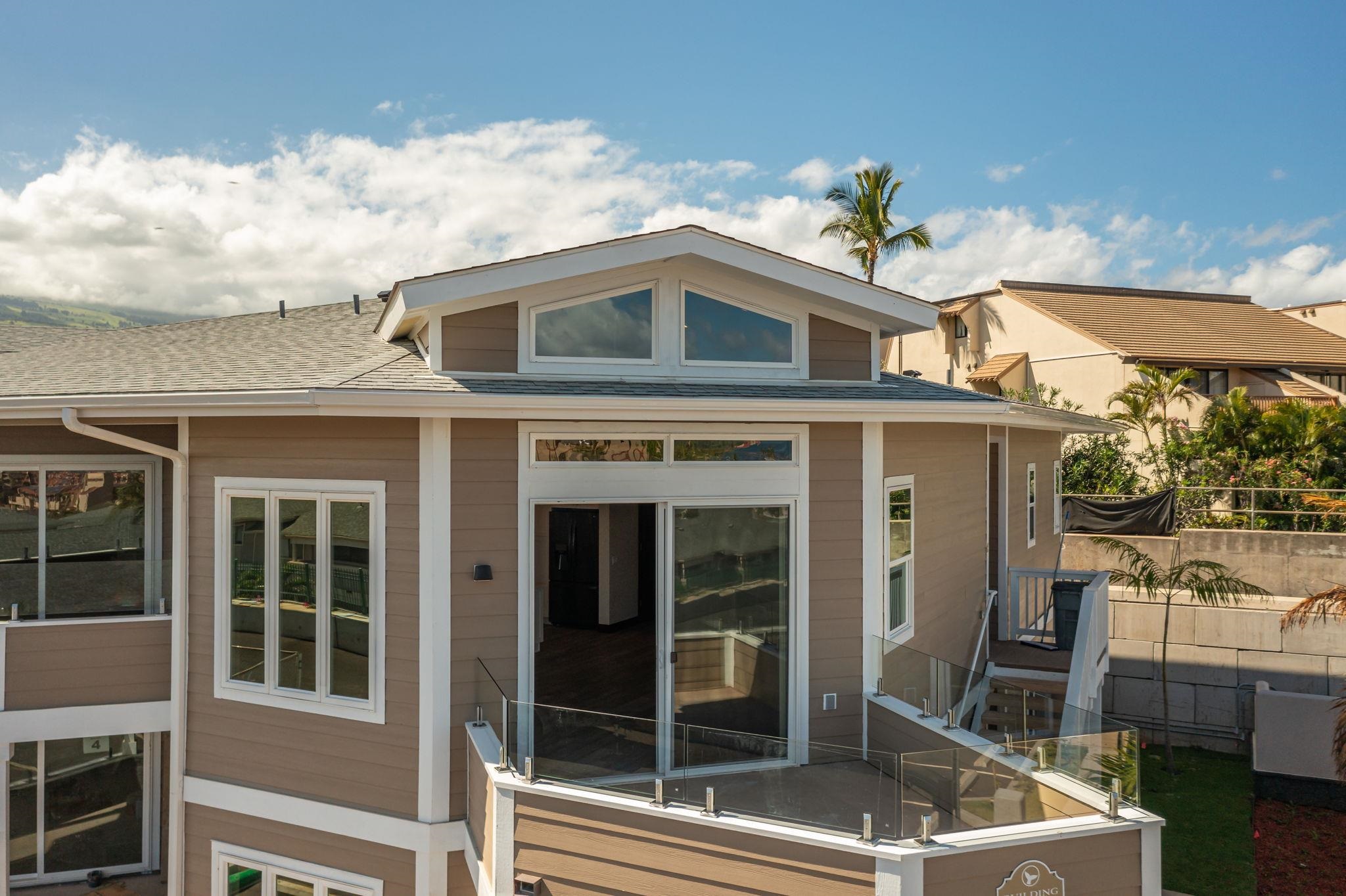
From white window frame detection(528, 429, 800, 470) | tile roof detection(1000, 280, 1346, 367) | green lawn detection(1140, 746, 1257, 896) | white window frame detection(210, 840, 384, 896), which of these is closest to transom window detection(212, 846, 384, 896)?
white window frame detection(210, 840, 384, 896)

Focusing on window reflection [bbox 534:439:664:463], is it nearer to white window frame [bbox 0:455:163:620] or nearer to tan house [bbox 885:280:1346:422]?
white window frame [bbox 0:455:163:620]

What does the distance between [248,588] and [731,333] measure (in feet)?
14.9

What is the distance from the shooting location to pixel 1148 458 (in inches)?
866

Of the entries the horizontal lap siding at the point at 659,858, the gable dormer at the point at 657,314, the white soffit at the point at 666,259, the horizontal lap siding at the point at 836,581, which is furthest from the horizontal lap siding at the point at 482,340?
the horizontal lap siding at the point at 659,858

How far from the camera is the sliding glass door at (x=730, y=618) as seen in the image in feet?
22.2

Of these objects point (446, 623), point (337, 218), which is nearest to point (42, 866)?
point (446, 623)

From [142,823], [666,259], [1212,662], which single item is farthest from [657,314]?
[1212,662]

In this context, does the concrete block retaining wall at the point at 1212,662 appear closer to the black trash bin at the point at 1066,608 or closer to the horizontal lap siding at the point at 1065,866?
the black trash bin at the point at 1066,608

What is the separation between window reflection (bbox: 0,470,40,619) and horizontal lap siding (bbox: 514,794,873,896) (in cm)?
531

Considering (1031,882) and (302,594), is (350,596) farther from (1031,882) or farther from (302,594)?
(1031,882)

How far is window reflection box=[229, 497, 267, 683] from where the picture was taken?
6637 millimetres

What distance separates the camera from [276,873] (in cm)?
678

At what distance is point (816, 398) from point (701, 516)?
1348mm

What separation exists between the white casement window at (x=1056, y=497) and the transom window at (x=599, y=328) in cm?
1047
